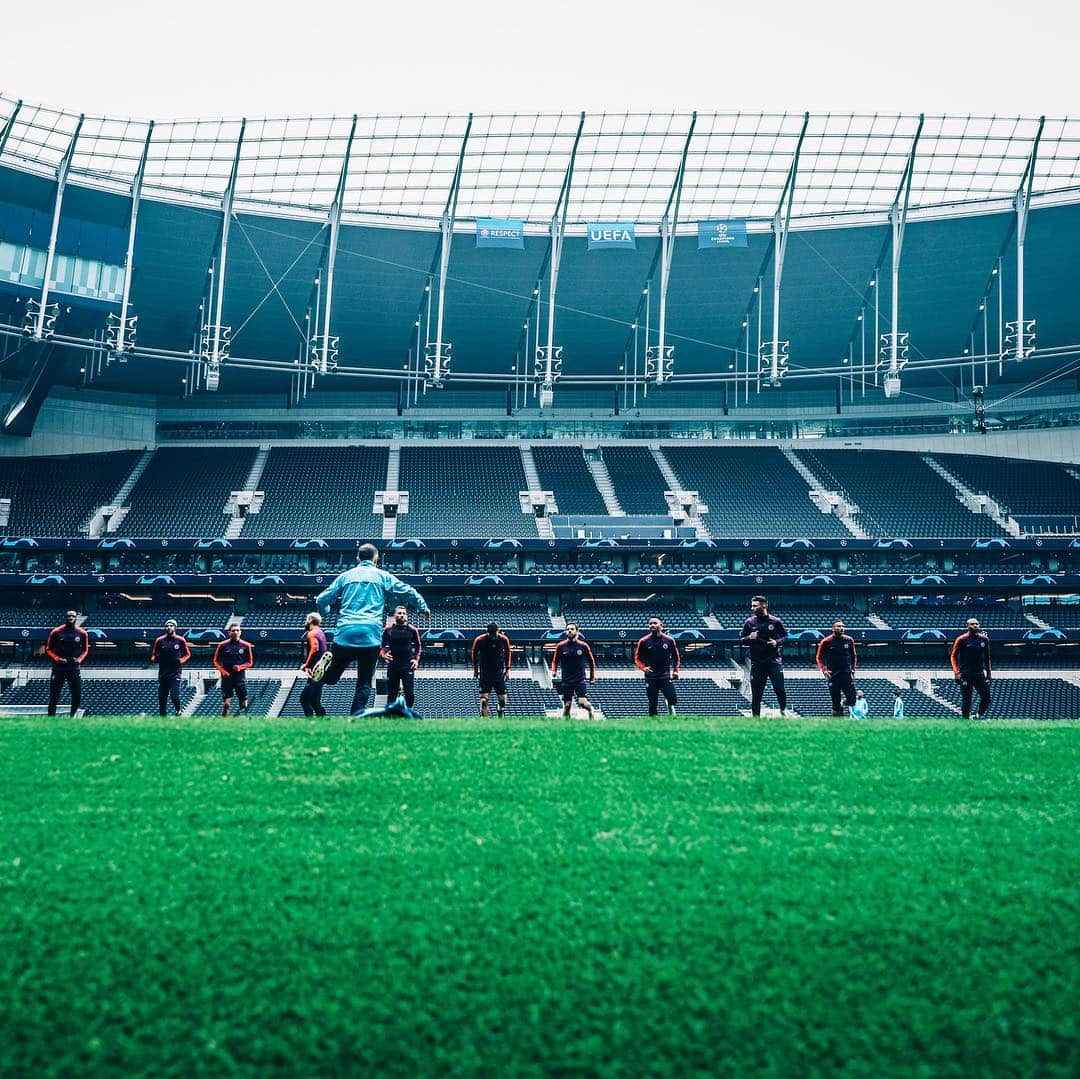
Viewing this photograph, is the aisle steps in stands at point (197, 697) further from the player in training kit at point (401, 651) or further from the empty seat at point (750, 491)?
the empty seat at point (750, 491)

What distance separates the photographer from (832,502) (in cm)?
4425

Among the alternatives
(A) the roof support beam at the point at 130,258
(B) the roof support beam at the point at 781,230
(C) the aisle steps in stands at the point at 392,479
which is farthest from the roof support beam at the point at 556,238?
(A) the roof support beam at the point at 130,258

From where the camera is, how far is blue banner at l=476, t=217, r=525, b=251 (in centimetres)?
3884

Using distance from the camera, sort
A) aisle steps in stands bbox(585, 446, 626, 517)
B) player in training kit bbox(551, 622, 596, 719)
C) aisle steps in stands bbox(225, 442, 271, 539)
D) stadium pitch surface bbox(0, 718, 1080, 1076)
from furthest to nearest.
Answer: aisle steps in stands bbox(585, 446, 626, 517) < aisle steps in stands bbox(225, 442, 271, 539) < player in training kit bbox(551, 622, 596, 719) < stadium pitch surface bbox(0, 718, 1080, 1076)

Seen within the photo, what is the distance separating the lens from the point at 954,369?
47.6 meters

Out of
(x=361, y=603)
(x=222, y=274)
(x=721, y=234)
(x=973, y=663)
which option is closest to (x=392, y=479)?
(x=222, y=274)

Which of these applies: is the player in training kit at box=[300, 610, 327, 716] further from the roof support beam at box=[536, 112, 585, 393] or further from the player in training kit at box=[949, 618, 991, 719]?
the roof support beam at box=[536, 112, 585, 393]

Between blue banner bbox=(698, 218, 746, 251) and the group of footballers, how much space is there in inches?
1135

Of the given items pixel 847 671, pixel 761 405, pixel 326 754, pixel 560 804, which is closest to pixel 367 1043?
pixel 560 804

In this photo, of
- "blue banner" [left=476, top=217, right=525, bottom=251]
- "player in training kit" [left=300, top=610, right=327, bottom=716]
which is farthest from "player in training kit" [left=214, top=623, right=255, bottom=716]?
"blue banner" [left=476, top=217, right=525, bottom=251]

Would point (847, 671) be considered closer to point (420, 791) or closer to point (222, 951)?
point (420, 791)

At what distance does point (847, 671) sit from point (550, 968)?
10.9 m

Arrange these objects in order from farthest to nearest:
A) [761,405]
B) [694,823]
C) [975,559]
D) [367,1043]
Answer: [761,405], [975,559], [694,823], [367,1043]

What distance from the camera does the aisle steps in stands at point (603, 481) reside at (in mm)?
43406
